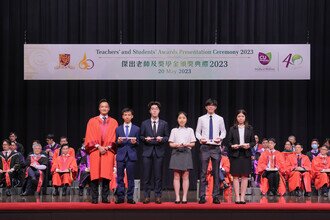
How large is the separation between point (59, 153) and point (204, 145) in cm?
456

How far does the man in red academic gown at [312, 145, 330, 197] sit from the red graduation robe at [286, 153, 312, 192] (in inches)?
6.1

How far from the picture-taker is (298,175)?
1139 centimetres

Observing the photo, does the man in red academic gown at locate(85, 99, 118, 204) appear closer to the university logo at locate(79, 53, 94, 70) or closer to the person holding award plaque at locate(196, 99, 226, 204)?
the person holding award plaque at locate(196, 99, 226, 204)

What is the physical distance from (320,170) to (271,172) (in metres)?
1.18

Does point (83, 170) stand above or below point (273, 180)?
above

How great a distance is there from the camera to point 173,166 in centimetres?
830

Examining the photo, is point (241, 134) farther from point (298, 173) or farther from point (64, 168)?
point (64, 168)

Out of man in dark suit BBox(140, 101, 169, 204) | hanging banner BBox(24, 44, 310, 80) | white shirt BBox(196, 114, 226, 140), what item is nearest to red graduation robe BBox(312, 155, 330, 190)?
hanging banner BBox(24, 44, 310, 80)

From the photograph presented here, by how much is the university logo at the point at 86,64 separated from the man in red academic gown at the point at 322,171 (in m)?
5.61
